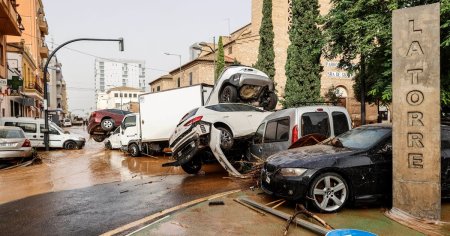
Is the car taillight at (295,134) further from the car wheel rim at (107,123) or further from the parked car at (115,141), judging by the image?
the car wheel rim at (107,123)

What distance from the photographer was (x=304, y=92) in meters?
22.1

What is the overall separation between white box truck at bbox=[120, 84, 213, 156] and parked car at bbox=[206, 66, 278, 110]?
1.04 metres

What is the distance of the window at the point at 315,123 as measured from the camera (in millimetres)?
8609

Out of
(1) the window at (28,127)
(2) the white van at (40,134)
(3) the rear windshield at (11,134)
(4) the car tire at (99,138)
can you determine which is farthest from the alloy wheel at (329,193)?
(4) the car tire at (99,138)

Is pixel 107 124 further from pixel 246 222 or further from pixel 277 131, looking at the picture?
pixel 246 222

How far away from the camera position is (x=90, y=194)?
8.45 meters

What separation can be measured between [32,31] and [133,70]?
155 m

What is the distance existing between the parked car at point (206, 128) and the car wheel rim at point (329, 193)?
427cm

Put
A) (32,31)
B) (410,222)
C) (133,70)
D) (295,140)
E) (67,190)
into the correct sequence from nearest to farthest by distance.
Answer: (410,222) → (295,140) → (67,190) → (32,31) → (133,70)

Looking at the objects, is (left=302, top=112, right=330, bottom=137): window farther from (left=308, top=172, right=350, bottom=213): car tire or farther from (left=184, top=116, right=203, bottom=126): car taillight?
(left=184, top=116, right=203, bottom=126): car taillight

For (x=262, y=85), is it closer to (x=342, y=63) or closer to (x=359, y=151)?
(x=342, y=63)

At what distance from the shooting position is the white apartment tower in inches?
7495

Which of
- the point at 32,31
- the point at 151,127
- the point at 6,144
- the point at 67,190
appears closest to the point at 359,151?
the point at 67,190

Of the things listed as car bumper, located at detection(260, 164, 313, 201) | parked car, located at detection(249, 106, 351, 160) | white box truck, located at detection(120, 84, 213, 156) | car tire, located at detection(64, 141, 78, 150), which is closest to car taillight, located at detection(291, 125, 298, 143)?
parked car, located at detection(249, 106, 351, 160)
